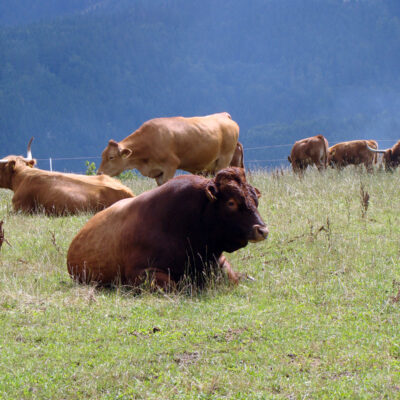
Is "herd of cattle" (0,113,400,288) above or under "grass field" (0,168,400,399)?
above

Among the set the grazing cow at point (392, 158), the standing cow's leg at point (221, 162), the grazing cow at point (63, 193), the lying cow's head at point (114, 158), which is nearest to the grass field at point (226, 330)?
the grazing cow at point (63, 193)

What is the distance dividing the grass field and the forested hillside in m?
137

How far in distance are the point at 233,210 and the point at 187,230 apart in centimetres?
52

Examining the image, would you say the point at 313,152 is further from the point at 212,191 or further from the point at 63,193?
the point at 212,191

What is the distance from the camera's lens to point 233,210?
621 centimetres

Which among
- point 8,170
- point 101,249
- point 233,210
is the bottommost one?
point 101,249

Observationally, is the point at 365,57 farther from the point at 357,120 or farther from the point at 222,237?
the point at 222,237

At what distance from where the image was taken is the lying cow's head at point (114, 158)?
13.5 m

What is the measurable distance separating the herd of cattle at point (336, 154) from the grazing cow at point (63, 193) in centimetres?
771

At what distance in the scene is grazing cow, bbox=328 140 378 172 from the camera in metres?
23.4

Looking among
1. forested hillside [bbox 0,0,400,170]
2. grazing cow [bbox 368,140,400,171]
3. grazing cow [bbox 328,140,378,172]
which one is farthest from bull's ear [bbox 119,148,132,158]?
forested hillside [bbox 0,0,400,170]

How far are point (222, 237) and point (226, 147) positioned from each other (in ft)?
28.9

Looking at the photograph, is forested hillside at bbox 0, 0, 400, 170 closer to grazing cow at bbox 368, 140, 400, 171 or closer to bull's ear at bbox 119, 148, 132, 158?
grazing cow at bbox 368, 140, 400, 171

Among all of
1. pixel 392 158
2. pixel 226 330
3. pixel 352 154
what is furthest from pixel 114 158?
pixel 352 154
